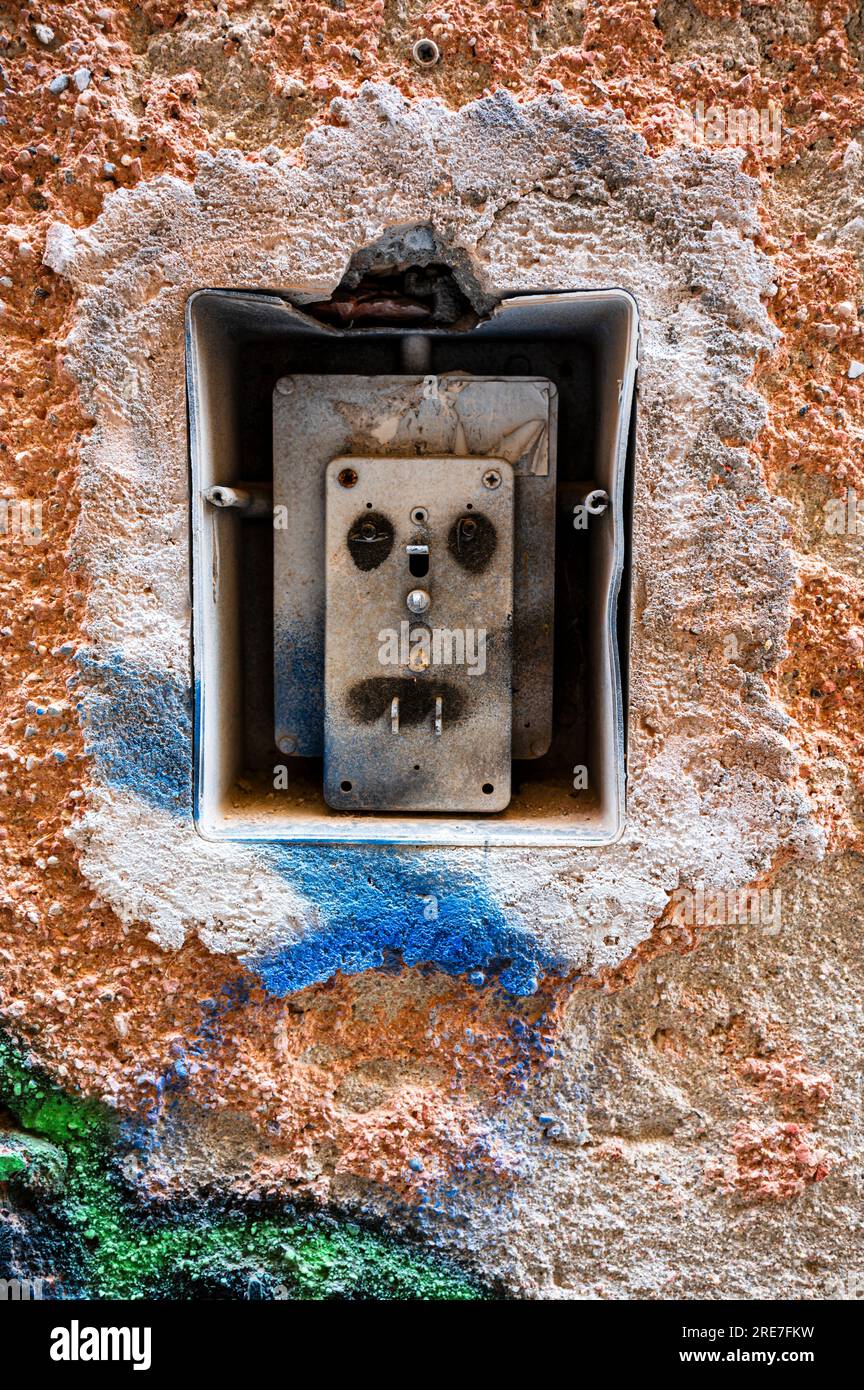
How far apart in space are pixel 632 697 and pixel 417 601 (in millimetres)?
380

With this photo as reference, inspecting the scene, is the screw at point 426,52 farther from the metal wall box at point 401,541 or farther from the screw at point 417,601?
the screw at point 417,601

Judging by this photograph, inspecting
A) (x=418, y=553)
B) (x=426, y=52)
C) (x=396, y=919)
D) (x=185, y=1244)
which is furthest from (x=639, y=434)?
(x=185, y=1244)

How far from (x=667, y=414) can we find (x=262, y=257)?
650 mm

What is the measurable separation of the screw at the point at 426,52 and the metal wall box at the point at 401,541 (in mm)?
370

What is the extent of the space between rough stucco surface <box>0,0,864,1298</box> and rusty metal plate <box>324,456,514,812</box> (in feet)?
0.59

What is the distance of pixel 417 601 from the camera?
57.2 inches

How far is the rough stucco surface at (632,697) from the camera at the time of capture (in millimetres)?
1323

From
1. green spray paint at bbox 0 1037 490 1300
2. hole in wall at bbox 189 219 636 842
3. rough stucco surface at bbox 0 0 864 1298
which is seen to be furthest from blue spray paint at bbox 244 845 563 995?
green spray paint at bbox 0 1037 490 1300

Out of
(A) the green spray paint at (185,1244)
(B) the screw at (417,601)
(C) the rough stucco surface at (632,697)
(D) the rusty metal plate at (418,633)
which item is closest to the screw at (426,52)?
(C) the rough stucco surface at (632,697)

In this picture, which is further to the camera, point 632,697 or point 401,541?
point 401,541

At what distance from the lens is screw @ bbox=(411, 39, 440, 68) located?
1331 mm

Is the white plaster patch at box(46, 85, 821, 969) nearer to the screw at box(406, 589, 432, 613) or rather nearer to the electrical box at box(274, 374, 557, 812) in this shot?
the electrical box at box(274, 374, 557, 812)

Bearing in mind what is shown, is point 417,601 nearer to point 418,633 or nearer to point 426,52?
point 418,633

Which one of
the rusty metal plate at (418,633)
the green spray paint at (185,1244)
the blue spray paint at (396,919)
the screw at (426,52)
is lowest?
the green spray paint at (185,1244)
